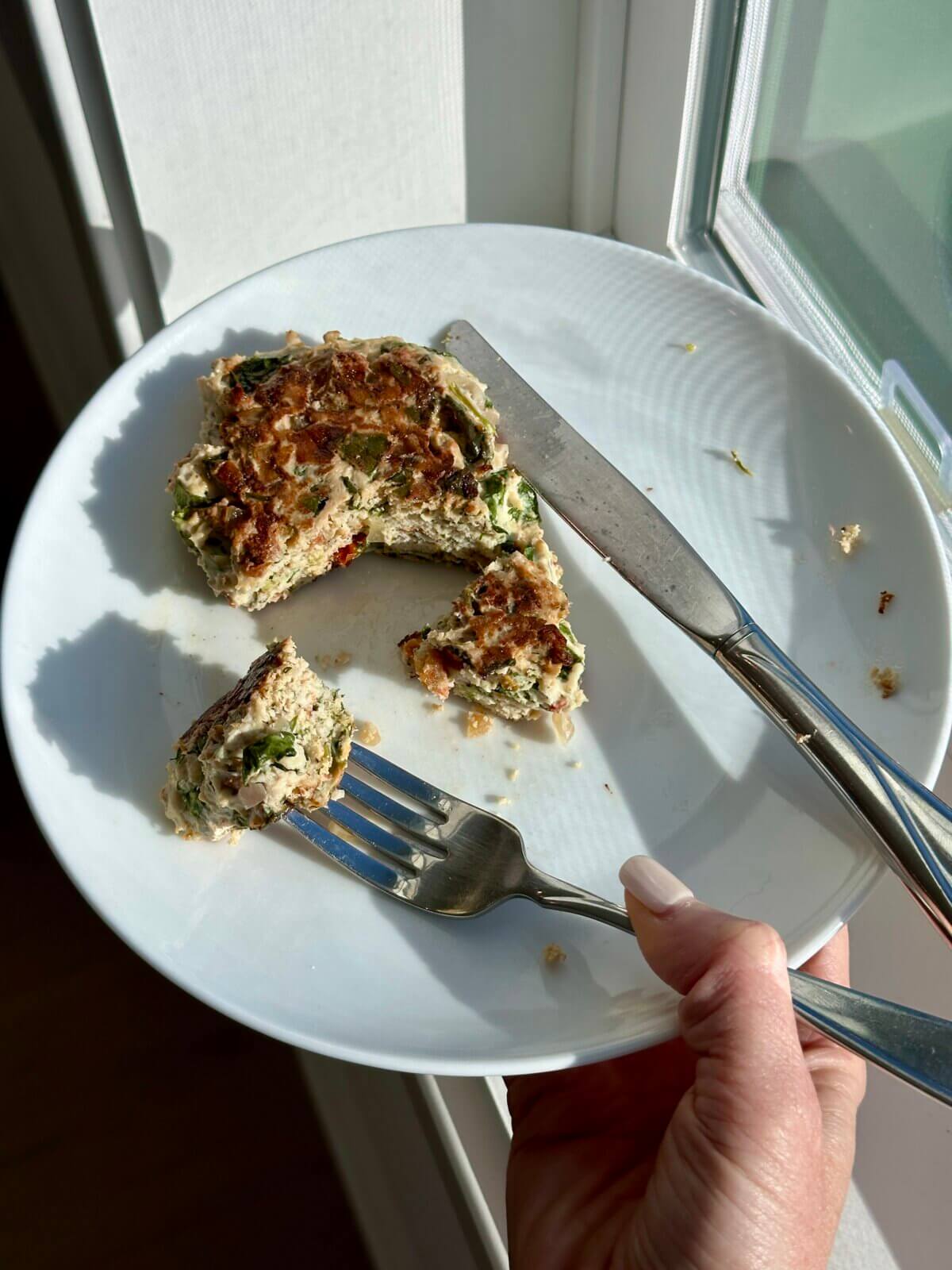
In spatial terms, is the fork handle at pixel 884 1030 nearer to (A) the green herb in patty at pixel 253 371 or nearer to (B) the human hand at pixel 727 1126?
(B) the human hand at pixel 727 1126

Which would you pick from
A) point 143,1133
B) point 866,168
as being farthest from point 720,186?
point 143,1133

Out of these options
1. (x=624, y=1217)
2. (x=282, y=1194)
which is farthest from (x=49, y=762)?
(x=282, y=1194)

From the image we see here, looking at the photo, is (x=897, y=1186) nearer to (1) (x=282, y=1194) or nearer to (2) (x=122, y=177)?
(1) (x=282, y=1194)

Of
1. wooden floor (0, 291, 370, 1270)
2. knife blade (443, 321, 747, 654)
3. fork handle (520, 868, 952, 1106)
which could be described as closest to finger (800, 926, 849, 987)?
fork handle (520, 868, 952, 1106)

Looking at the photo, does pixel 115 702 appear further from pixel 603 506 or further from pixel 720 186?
pixel 720 186

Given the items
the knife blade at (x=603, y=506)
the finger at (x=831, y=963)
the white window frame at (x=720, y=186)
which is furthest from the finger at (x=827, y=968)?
the white window frame at (x=720, y=186)

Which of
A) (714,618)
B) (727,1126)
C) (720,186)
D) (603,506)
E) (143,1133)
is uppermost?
(720,186)

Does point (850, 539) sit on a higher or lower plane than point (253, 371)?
lower
